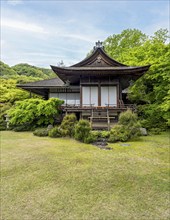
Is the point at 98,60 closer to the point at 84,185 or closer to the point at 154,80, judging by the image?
the point at 154,80

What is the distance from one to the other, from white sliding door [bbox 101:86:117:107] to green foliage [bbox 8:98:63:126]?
12.0ft

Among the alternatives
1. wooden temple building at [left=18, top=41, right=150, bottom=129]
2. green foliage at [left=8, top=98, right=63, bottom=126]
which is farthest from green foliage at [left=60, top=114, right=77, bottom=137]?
green foliage at [left=8, top=98, right=63, bottom=126]

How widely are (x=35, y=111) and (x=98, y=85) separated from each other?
542cm

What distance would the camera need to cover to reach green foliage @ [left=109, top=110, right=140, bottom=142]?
918cm

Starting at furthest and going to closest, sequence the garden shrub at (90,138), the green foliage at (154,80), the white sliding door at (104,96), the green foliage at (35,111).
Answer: the white sliding door at (104,96)
the green foliage at (35,111)
the green foliage at (154,80)
the garden shrub at (90,138)

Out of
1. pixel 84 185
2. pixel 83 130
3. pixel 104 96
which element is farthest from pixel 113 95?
pixel 84 185

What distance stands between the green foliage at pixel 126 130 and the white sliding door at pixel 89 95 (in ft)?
15.0

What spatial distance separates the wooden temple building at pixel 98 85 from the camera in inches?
500

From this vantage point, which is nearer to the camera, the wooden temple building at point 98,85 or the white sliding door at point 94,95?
the wooden temple building at point 98,85

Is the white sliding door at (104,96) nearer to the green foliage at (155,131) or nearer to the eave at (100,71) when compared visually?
the eave at (100,71)

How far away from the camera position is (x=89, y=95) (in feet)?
46.3

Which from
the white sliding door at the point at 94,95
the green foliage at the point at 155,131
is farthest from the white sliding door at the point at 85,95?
the green foliage at the point at 155,131

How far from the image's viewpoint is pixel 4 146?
820 centimetres

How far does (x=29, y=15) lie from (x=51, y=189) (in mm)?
11785
